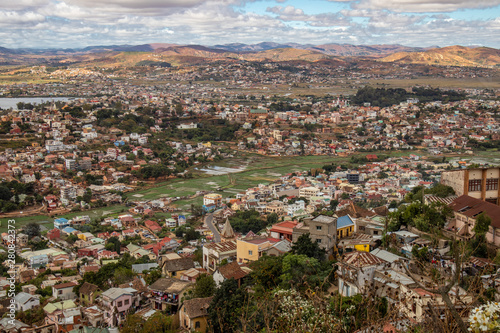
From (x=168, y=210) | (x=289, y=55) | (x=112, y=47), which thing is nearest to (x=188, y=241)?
(x=168, y=210)

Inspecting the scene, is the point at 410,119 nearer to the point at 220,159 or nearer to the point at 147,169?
the point at 220,159

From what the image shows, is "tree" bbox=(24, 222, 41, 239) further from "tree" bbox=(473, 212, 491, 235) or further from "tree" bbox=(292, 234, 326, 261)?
"tree" bbox=(473, 212, 491, 235)

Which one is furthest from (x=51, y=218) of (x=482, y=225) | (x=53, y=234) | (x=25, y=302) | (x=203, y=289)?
(x=482, y=225)

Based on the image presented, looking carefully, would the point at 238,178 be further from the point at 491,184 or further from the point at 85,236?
the point at 491,184

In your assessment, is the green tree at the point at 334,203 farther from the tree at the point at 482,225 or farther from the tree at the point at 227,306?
the tree at the point at 227,306

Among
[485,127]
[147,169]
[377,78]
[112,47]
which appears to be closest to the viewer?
[147,169]

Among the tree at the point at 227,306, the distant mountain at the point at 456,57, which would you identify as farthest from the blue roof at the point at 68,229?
the distant mountain at the point at 456,57
